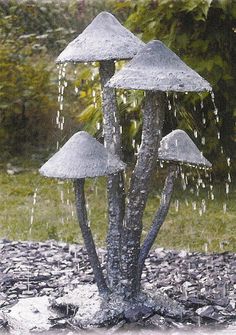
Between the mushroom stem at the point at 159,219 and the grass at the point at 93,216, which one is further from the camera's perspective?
the grass at the point at 93,216

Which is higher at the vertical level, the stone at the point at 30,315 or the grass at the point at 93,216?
the stone at the point at 30,315

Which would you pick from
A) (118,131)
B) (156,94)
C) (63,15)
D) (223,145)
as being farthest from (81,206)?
(63,15)

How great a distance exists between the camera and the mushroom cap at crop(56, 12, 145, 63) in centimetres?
314

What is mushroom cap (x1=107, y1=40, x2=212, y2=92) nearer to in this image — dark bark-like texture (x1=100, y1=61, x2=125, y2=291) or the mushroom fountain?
the mushroom fountain

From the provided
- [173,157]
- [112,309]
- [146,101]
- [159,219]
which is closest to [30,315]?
[112,309]

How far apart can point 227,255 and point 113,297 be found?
141cm

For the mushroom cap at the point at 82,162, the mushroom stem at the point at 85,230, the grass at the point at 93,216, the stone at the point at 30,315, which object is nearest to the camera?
the mushroom cap at the point at 82,162

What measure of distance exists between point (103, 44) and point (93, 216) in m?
3.24

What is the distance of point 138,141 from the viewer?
268 inches

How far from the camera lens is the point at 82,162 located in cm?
312

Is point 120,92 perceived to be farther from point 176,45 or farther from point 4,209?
point 4,209

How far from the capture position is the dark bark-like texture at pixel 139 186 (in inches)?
125

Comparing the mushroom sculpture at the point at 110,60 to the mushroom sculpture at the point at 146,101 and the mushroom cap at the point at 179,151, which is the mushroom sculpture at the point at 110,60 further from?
the mushroom cap at the point at 179,151

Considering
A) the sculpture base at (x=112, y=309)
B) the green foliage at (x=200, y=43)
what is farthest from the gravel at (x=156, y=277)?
the green foliage at (x=200, y=43)
